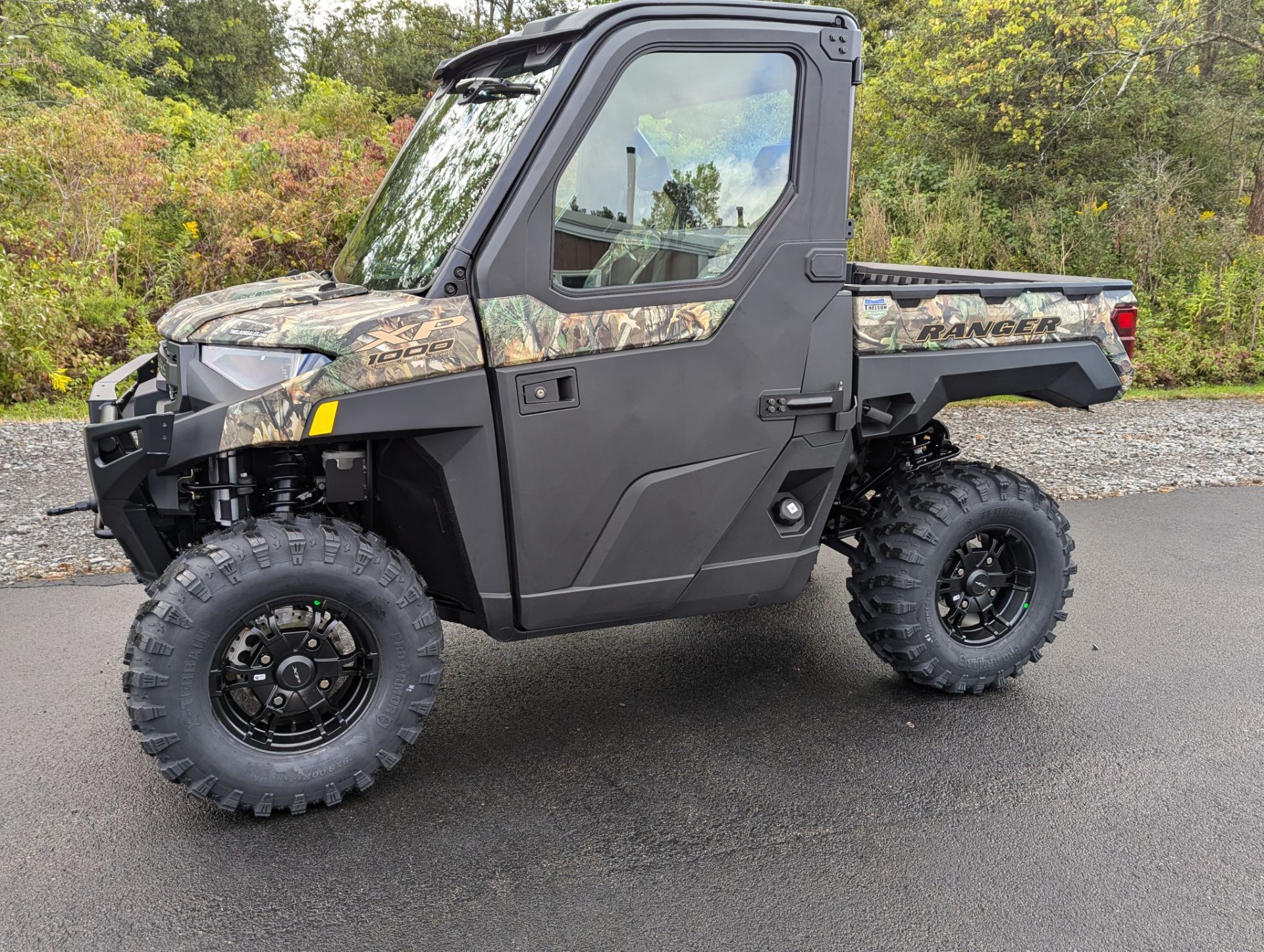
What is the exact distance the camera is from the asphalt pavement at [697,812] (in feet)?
8.96

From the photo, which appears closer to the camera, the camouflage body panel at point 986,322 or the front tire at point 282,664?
the front tire at point 282,664

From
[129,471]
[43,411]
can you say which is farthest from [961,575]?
[43,411]

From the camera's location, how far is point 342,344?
2965 mm

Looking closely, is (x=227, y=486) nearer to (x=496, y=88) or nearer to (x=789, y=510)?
(x=496, y=88)

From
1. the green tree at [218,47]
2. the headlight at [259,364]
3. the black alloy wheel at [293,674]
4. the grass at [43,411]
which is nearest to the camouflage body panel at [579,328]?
the headlight at [259,364]

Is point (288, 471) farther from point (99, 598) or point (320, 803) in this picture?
point (99, 598)

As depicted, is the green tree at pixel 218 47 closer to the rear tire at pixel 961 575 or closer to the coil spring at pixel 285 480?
the coil spring at pixel 285 480

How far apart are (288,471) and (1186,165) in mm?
14751

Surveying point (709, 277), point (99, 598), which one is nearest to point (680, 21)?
point (709, 277)

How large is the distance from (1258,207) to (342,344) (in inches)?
599

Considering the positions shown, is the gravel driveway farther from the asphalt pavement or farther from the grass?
the asphalt pavement

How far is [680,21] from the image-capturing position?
321 cm

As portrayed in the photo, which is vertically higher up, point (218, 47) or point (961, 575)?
point (218, 47)

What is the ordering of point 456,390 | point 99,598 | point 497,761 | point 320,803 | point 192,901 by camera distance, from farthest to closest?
point 99,598, point 497,761, point 320,803, point 456,390, point 192,901
